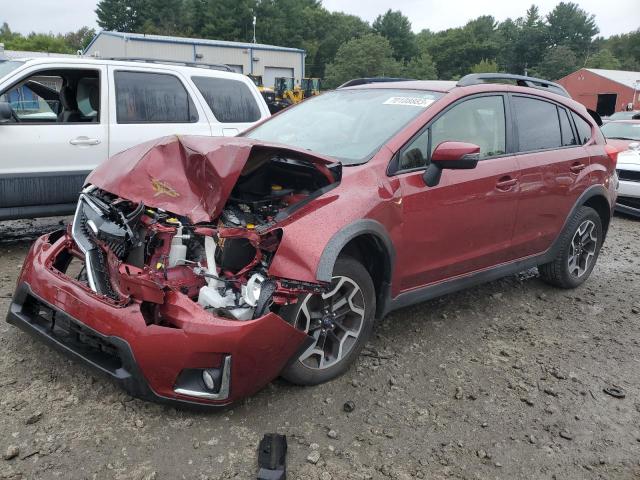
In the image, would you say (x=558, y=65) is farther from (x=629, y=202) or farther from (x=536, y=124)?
(x=536, y=124)

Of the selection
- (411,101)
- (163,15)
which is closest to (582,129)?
(411,101)

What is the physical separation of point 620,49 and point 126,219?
12374cm

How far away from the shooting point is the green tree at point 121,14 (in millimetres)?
77938

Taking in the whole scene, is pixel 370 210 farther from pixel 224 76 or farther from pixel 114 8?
pixel 114 8

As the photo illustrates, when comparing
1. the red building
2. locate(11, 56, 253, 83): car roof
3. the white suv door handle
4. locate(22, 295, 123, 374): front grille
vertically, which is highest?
the red building

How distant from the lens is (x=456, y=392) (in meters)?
3.22

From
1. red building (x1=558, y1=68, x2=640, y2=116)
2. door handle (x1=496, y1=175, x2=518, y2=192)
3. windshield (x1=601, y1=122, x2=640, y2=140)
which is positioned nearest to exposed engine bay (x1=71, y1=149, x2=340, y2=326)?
door handle (x1=496, y1=175, x2=518, y2=192)

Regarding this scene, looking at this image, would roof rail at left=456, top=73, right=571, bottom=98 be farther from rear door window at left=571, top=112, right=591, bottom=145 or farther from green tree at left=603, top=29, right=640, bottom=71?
green tree at left=603, top=29, right=640, bottom=71

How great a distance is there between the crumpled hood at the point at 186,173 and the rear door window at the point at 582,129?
2.86 metres

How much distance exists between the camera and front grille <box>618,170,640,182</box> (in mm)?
8742

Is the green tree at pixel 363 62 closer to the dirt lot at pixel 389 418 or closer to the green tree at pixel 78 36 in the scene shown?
the green tree at pixel 78 36

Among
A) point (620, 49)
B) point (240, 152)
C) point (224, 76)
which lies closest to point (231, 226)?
point (240, 152)

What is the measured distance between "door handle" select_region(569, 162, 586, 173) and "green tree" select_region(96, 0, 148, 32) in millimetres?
84140

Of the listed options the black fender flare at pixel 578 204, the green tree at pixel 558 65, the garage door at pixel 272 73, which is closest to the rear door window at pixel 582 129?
the black fender flare at pixel 578 204
